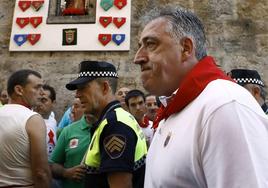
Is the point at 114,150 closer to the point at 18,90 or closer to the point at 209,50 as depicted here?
the point at 18,90

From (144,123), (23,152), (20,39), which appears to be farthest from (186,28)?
(20,39)

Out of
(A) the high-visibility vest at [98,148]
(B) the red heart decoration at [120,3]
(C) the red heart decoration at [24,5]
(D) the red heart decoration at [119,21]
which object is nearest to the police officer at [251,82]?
(A) the high-visibility vest at [98,148]

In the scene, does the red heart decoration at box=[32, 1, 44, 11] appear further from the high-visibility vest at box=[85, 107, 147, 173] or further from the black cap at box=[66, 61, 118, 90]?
the high-visibility vest at box=[85, 107, 147, 173]

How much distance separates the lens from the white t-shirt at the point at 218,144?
1.23 meters

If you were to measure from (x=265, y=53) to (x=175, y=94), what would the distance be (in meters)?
6.65

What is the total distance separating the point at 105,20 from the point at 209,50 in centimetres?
190

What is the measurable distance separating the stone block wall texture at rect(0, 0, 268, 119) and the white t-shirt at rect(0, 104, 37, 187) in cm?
440

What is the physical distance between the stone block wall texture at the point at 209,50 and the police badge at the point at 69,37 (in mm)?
194

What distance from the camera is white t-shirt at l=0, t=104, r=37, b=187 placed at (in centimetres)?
313

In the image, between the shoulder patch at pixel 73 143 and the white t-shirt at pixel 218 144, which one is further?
the shoulder patch at pixel 73 143

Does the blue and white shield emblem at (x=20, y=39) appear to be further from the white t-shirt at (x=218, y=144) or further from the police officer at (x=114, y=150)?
the white t-shirt at (x=218, y=144)

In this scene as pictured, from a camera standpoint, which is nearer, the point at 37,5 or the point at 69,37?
the point at 69,37

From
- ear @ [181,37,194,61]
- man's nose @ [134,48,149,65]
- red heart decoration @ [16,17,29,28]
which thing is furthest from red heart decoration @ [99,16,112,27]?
ear @ [181,37,194,61]

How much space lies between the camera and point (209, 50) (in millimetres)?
7809
